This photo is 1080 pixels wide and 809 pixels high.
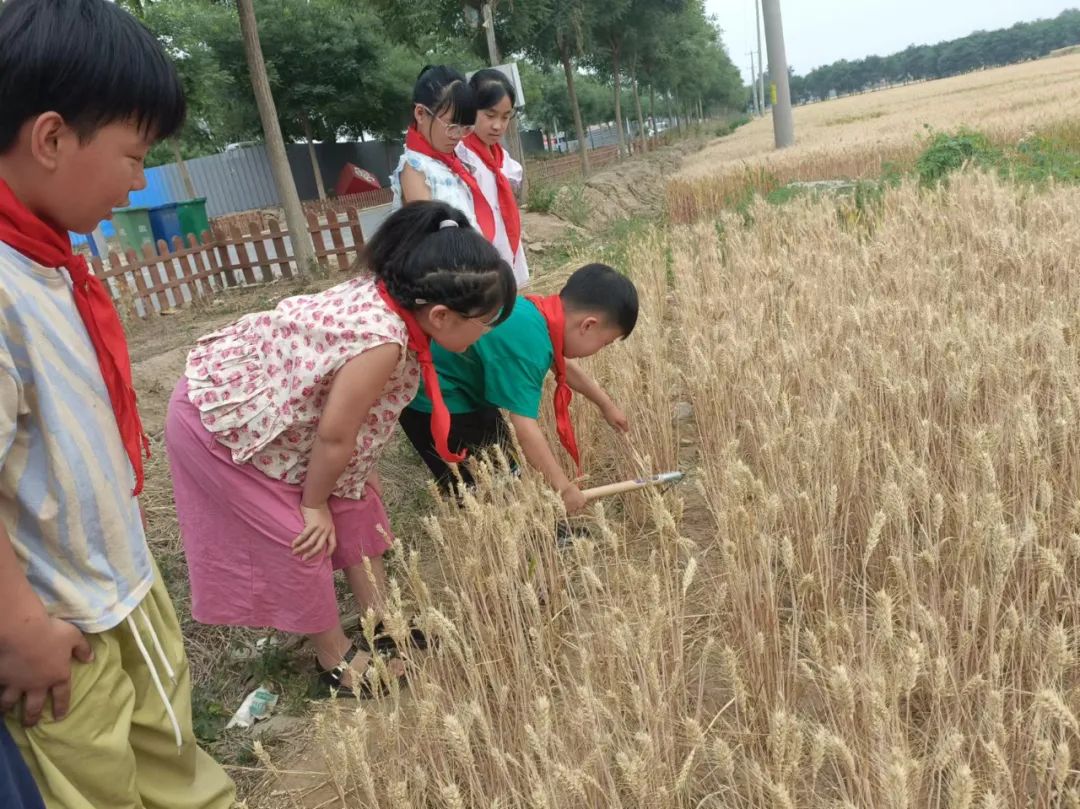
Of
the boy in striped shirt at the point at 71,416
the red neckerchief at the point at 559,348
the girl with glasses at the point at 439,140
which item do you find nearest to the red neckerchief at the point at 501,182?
the girl with glasses at the point at 439,140

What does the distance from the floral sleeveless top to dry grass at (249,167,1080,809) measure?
1.22 feet

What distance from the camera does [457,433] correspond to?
2.27 metres

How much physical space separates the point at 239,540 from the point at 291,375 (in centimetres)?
41

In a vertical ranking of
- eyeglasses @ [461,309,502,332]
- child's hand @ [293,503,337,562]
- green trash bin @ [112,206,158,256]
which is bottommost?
child's hand @ [293,503,337,562]

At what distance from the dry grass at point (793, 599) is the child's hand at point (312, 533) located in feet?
0.90

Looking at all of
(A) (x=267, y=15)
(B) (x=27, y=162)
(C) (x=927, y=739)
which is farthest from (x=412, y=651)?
(A) (x=267, y=15)

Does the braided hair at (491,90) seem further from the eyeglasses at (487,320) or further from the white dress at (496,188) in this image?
the eyeglasses at (487,320)

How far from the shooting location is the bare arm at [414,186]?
2514 mm

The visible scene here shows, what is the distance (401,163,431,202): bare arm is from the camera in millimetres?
2514

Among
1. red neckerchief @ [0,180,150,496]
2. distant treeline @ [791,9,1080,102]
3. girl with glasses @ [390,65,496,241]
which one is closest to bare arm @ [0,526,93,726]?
red neckerchief @ [0,180,150,496]

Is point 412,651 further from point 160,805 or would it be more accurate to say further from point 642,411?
point 642,411

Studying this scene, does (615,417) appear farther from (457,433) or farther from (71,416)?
(71,416)

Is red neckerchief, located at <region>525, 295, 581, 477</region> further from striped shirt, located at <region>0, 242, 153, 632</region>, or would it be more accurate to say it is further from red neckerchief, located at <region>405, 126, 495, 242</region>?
striped shirt, located at <region>0, 242, 153, 632</region>

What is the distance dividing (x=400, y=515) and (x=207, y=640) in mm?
717
